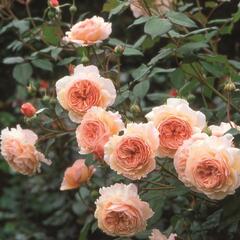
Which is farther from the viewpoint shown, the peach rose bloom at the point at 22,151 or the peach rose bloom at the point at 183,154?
the peach rose bloom at the point at 22,151

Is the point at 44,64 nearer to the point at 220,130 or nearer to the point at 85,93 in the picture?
the point at 85,93

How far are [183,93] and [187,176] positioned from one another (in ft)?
1.51

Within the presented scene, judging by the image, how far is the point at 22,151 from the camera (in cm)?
143

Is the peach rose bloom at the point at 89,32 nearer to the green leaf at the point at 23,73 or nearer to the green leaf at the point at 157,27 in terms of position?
the green leaf at the point at 157,27

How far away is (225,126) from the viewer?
4.06ft

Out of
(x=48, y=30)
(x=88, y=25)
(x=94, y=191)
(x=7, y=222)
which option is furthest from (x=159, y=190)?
(x=7, y=222)

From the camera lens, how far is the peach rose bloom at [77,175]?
4.73 feet

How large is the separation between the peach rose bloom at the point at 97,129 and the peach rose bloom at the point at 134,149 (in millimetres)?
43

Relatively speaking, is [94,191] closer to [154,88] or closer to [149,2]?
[149,2]

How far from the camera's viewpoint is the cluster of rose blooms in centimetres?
112

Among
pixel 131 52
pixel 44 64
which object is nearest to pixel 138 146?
pixel 131 52

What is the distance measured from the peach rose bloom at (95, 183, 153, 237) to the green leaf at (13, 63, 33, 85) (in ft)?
2.46

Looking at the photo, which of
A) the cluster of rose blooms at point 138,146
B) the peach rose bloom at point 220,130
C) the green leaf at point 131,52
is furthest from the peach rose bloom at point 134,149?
the green leaf at point 131,52

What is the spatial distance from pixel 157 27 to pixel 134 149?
0.31 meters
